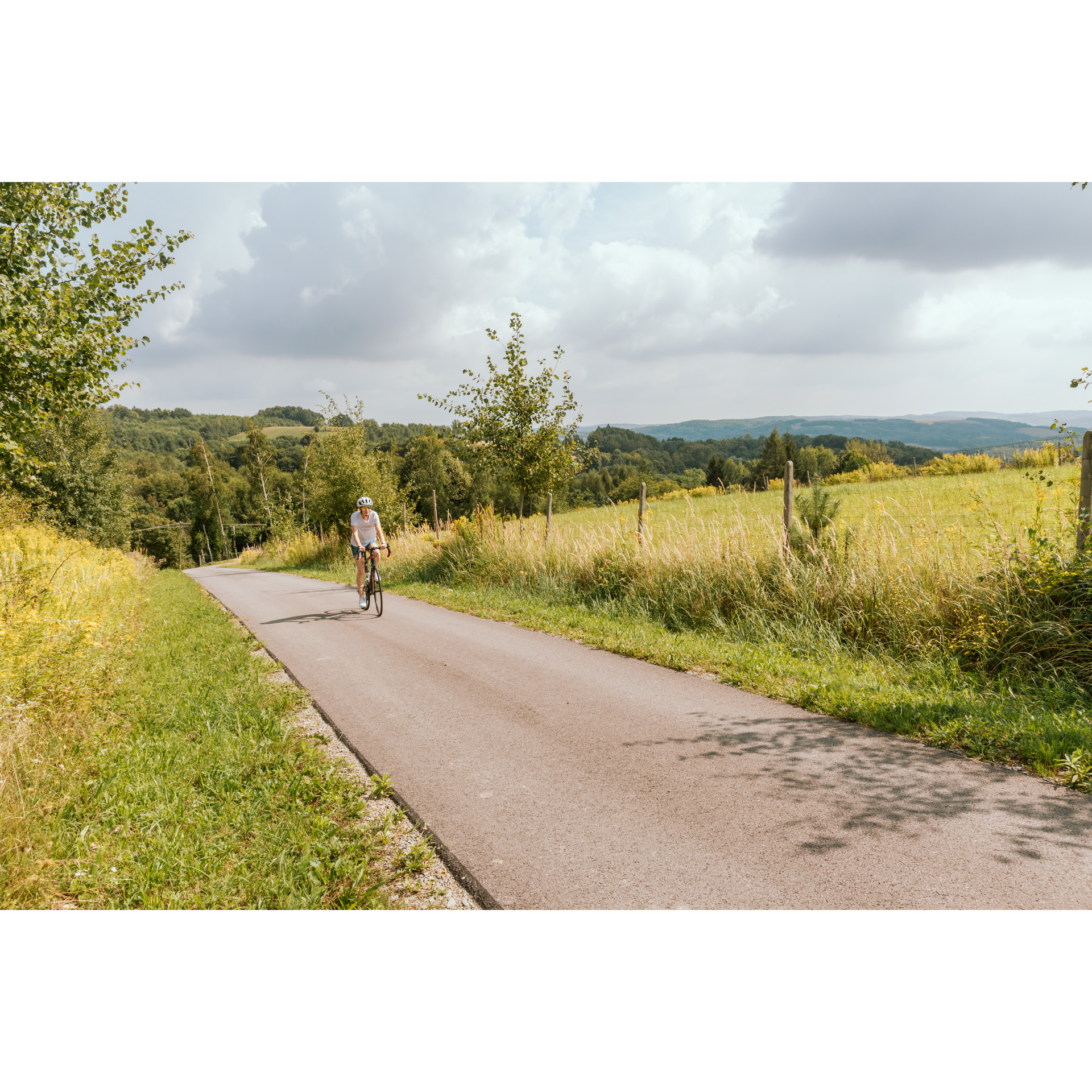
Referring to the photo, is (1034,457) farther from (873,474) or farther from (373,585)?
(873,474)

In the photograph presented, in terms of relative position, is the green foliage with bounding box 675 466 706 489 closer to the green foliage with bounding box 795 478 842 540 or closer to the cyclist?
the cyclist

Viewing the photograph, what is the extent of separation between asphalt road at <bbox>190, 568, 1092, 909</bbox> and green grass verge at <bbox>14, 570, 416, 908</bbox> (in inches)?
18.6

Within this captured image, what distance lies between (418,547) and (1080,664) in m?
15.0

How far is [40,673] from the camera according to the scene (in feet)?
15.4

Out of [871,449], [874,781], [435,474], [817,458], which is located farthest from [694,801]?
[435,474]

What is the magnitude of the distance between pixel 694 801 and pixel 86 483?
33570mm

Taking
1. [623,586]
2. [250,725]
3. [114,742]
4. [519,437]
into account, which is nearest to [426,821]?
[250,725]

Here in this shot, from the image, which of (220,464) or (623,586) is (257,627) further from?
(220,464)

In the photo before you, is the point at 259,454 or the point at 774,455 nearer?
the point at 259,454

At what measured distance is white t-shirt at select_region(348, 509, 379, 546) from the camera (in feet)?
37.9

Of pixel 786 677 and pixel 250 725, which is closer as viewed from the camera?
pixel 250 725

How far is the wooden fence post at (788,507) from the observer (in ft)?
26.1

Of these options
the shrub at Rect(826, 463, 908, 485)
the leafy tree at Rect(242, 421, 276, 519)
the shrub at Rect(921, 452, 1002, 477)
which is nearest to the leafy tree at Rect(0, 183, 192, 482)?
the shrub at Rect(921, 452, 1002, 477)

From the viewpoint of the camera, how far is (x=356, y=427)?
25266mm
